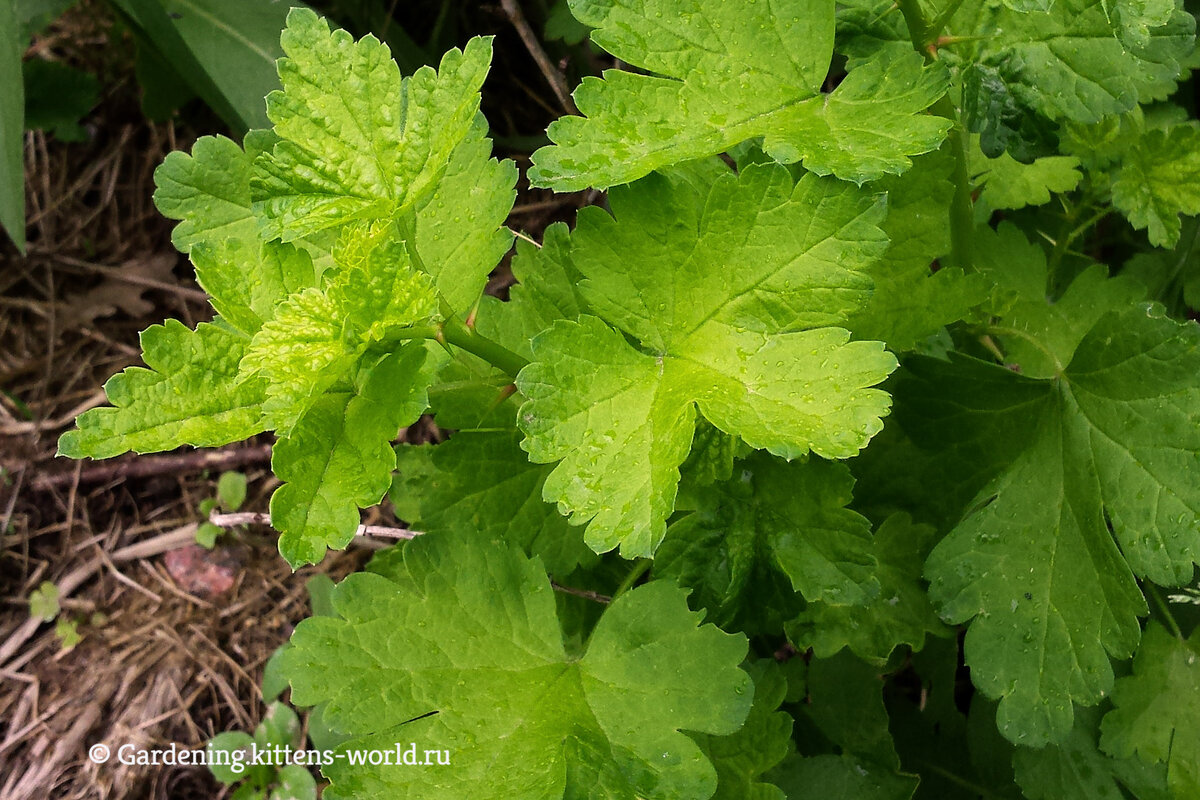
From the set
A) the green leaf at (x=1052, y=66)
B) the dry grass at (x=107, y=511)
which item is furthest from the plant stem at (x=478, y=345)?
the dry grass at (x=107, y=511)

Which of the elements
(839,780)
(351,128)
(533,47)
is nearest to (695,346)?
(351,128)

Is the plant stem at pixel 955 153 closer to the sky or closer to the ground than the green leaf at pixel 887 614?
closer to the sky

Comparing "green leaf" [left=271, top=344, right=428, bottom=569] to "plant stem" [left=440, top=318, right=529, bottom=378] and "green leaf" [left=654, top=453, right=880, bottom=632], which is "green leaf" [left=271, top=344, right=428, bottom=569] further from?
"green leaf" [left=654, top=453, right=880, bottom=632]

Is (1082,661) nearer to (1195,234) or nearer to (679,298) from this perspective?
(679,298)

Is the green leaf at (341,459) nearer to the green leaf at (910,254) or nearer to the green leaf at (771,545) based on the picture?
the green leaf at (771,545)

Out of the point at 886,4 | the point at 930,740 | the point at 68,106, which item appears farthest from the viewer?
the point at 68,106

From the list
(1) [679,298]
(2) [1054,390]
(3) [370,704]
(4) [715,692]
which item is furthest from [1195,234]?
(3) [370,704]

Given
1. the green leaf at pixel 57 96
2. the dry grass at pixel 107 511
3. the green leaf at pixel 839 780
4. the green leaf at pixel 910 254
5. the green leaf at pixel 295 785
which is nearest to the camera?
the green leaf at pixel 910 254
